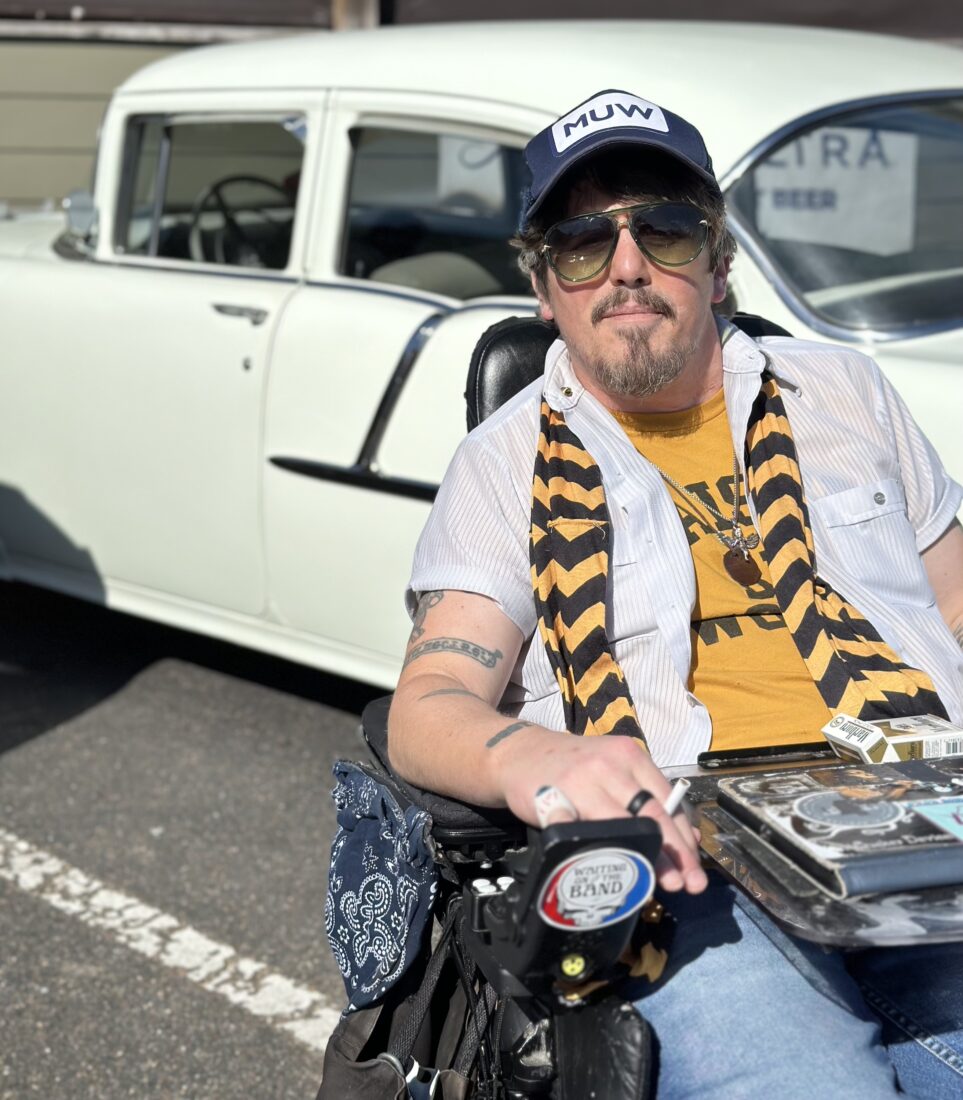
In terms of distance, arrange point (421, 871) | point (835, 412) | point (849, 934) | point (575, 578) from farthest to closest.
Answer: point (835, 412) < point (575, 578) < point (421, 871) < point (849, 934)

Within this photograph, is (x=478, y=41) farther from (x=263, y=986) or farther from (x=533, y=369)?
(x=263, y=986)

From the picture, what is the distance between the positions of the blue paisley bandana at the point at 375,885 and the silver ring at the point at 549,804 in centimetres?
32

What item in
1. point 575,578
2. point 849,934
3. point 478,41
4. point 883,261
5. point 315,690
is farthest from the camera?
point 315,690

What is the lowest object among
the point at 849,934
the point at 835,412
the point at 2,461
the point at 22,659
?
the point at 22,659

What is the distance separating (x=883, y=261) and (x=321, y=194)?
143cm

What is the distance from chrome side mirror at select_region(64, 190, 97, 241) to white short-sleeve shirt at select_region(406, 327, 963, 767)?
2729 millimetres

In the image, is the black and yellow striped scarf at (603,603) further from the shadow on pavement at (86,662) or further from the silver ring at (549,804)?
the shadow on pavement at (86,662)

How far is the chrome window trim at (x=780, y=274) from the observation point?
332 cm

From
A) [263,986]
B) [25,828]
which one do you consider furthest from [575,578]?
[25,828]

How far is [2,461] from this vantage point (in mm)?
4797

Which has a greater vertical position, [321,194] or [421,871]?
[321,194]

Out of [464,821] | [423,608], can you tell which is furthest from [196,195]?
[464,821]

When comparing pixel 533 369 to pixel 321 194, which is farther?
pixel 321 194

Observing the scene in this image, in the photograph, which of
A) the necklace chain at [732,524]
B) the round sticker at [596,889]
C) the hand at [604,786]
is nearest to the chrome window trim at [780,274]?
the necklace chain at [732,524]
